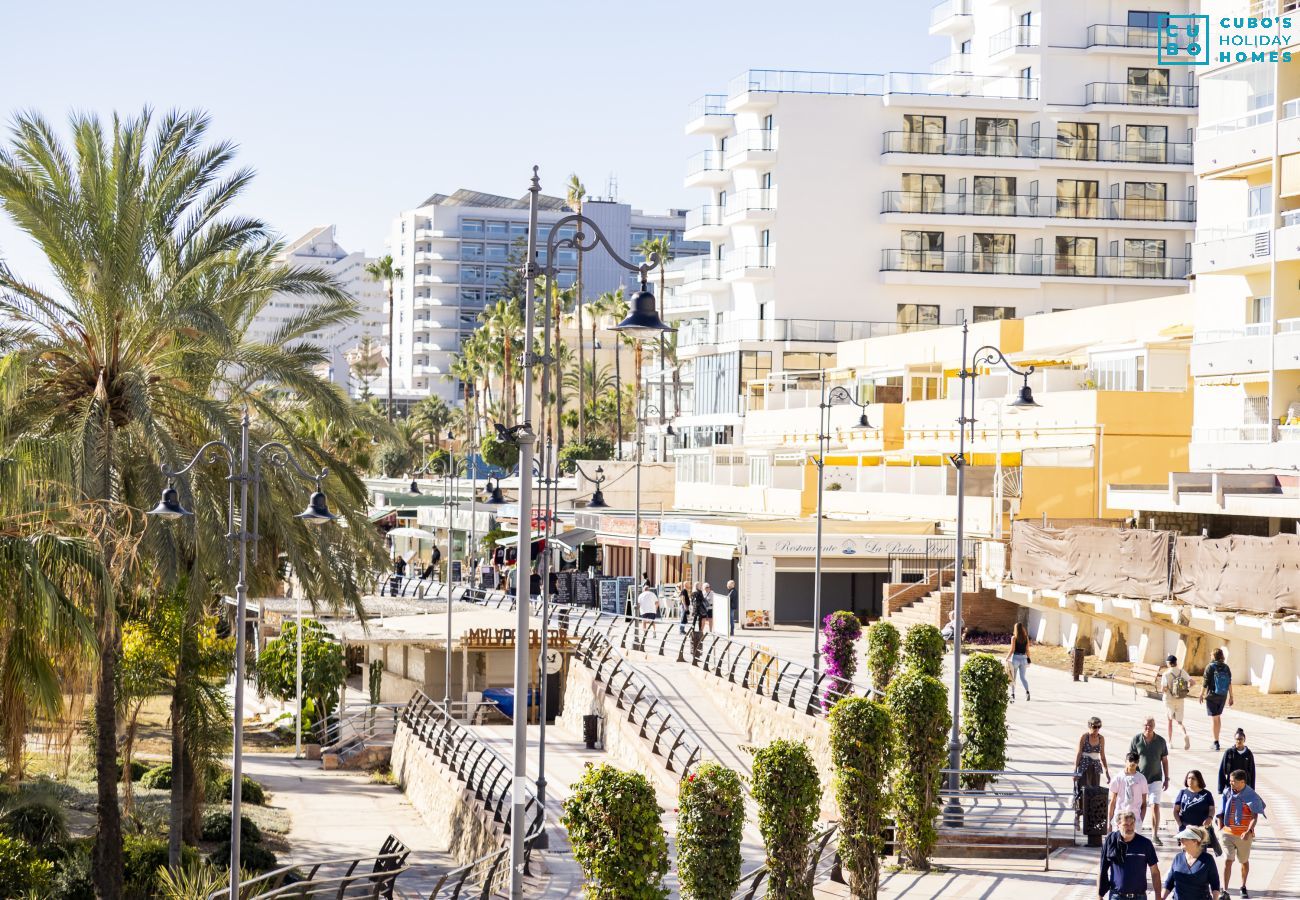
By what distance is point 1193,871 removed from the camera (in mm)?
13836

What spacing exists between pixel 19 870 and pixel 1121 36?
61.7m

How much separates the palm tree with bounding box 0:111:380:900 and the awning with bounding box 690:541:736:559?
897 inches

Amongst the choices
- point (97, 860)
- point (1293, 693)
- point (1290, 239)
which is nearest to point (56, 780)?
point (97, 860)

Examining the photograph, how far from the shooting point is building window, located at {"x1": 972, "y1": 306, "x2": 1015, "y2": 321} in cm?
7200

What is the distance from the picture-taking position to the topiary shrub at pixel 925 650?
2411 cm

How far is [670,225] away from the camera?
17700 centimetres

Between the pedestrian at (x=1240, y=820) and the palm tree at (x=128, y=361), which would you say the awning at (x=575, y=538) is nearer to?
the palm tree at (x=128, y=361)

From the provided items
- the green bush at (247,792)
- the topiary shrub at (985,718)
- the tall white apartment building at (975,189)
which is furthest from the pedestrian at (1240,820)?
the tall white apartment building at (975,189)

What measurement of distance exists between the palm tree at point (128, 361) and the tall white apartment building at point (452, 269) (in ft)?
429

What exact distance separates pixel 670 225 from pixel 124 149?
156m

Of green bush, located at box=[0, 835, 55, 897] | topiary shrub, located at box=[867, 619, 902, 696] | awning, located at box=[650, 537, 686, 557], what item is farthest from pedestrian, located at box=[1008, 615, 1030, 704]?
awning, located at box=[650, 537, 686, 557]

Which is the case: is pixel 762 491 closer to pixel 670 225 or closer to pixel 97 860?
pixel 97 860

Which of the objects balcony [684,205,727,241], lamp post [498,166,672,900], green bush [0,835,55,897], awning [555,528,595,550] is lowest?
green bush [0,835,55,897]

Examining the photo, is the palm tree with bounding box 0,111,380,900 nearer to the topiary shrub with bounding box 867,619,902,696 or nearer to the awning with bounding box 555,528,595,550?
the topiary shrub with bounding box 867,619,902,696
